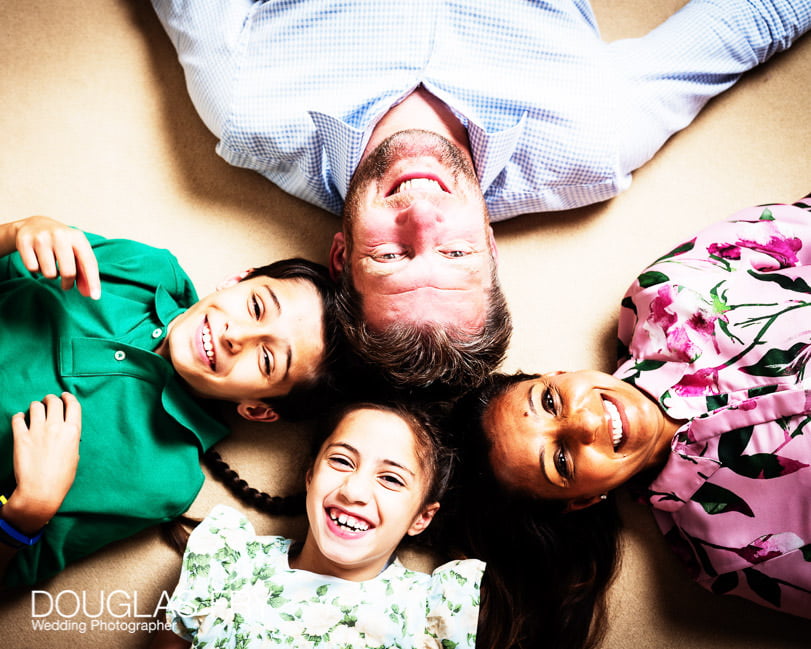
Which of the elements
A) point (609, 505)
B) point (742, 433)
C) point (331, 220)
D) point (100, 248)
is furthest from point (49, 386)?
point (742, 433)

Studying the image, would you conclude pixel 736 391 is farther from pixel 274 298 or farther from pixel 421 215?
pixel 274 298

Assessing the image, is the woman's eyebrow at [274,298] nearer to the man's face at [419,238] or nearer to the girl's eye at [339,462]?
the man's face at [419,238]

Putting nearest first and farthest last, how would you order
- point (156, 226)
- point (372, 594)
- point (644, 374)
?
point (372, 594), point (644, 374), point (156, 226)

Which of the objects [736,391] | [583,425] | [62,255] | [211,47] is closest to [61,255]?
[62,255]

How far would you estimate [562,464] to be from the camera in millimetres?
1443

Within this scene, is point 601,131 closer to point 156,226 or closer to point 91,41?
point 156,226

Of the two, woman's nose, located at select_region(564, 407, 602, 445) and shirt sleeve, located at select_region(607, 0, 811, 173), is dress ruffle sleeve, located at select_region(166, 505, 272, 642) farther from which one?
shirt sleeve, located at select_region(607, 0, 811, 173)

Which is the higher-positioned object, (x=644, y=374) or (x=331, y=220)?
(x=331, y=220)

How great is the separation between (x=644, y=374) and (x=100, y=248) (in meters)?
1.44

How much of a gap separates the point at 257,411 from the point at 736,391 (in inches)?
46.9

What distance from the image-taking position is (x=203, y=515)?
1679mm

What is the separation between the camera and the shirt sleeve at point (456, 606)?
4.56 feet

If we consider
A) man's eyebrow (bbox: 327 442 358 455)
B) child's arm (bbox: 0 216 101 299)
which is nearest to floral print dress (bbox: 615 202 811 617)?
man's eyebrow (bbox: 327 442 358 455)

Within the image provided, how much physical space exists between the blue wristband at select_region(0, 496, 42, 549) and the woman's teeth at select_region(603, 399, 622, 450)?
1329 mm
